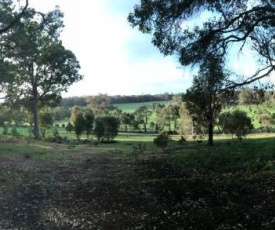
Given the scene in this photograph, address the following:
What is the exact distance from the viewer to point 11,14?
124 feet

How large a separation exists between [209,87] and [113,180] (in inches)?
275

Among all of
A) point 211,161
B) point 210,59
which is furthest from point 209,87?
point 211,161

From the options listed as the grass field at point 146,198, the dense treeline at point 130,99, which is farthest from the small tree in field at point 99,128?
the dense treeline at point 130,99

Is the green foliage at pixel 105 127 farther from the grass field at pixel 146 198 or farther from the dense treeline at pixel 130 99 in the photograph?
the dense treeline at pixel 130 99

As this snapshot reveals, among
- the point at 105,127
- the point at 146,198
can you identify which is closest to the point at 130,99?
the point at 105,127

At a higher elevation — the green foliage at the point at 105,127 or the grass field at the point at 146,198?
the green foliage at the point at 105,127

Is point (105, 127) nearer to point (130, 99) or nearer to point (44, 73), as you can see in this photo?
point (44, 73)

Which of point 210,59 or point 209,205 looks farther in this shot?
point 210,59

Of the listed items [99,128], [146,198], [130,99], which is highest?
[130,99]

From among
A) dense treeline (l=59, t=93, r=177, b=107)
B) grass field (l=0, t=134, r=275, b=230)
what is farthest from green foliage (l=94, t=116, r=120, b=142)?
dense treeline (l=59, t=93, r=177, b=107)

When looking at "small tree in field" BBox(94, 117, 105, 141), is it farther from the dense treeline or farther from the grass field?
the dense treeline

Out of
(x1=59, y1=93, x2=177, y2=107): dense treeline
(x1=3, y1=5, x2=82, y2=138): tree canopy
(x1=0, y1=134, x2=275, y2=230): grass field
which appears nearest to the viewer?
(x1=0, y1=134, x2=275, y2=230): grass field

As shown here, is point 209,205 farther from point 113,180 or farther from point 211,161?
point 211,161

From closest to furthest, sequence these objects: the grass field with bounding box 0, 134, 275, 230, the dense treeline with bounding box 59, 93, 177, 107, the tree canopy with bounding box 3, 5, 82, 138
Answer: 1. the grass field with bounding box 0, 134, 275, 230
2. the tree canopy with bounding box 3, 5, 82, 138
3. the dense treeline with bounding box 59, 93, 177, 107
